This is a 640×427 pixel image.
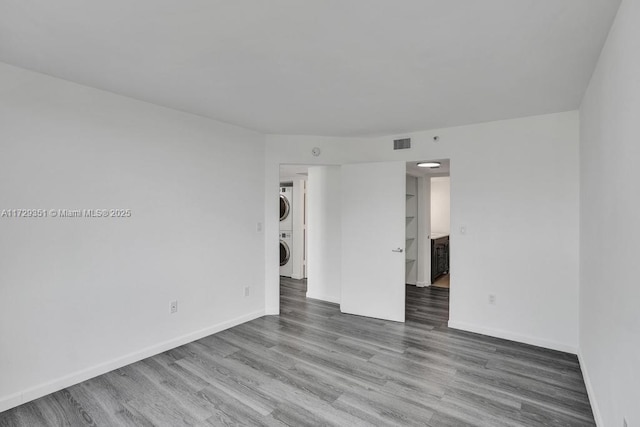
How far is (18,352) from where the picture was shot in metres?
2.33

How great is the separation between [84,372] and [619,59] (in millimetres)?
4093

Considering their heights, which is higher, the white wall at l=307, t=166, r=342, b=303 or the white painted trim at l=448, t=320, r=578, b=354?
the white wall at l=307, t=166, r=342, b=303

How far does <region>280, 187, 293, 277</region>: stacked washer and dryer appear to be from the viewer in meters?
6.86

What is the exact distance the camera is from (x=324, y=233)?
16.8 feet

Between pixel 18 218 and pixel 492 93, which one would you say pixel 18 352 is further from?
pixel 492 93

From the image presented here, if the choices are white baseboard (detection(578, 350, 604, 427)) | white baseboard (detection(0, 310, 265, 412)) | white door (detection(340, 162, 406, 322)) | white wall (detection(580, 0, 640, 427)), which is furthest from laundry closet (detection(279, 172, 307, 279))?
white wall (detection(580, 0, 640, 427))

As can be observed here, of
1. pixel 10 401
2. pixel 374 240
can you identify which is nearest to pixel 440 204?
pixel 374 240

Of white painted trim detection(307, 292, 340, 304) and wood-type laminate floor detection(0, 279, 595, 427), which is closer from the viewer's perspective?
wood-type laminate floor detection(0, 279, 595, 427)

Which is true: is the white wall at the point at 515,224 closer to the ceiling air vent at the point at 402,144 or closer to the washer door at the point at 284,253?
the ceiling air vent at the point at 402,144

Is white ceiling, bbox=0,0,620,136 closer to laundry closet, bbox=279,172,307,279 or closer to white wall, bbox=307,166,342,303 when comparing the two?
white wall, bbox=307,166,342,303

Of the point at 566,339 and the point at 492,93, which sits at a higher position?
the point at 492,93

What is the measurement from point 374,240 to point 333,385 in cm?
204

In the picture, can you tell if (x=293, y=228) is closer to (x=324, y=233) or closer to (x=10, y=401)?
(x=324, y=233)

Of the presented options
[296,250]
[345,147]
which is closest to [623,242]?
[345,147]
